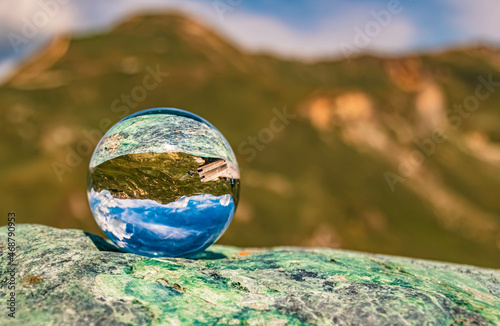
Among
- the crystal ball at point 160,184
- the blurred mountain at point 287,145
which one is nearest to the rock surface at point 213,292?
the crystal ball at point 160,184

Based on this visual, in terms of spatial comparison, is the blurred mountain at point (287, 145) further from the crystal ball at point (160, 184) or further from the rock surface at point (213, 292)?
the rock surface at point (213, 292)

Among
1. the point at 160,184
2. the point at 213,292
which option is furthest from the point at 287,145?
the point at 213,292

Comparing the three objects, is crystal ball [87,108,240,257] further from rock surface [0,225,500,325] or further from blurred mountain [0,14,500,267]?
blurred mountain [0,14,500,267]

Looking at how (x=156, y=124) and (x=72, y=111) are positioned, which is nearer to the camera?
(x=156, y=124)

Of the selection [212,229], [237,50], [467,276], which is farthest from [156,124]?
[237,50]

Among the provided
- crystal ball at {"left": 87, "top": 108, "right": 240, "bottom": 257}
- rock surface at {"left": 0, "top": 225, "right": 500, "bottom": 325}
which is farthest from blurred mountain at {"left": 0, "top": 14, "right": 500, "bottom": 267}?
rock surface at {"left": 0, "top": 225, "right": 500, "bottom": 325}

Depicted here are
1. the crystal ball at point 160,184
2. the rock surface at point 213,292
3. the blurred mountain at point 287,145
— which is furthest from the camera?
the blurred mountain at point 287,145

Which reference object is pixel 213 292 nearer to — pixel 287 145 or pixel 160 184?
pixel 160 184

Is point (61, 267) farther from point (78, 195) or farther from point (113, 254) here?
point (78, 195)
